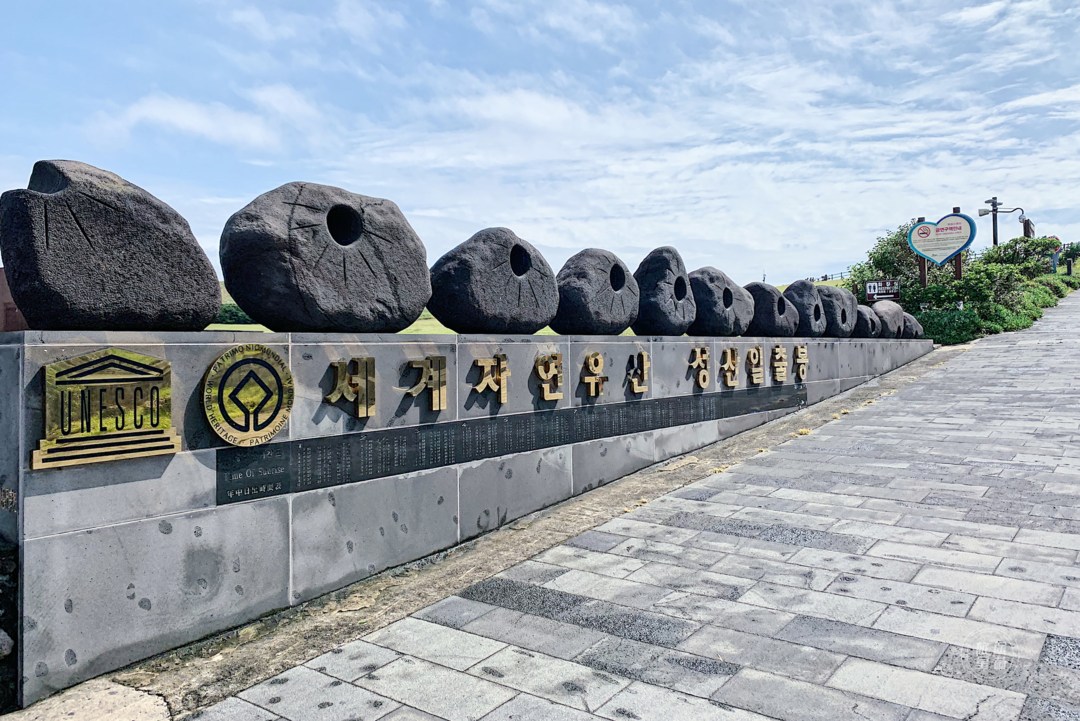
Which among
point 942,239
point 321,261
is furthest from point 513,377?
point 942,239

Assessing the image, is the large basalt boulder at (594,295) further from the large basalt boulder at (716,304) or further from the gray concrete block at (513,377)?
the large basalt boulder at (716,304)

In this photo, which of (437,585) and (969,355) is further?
(969,355)

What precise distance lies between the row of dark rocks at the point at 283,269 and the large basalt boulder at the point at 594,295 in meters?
0.02

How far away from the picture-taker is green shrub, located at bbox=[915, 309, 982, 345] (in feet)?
73.3

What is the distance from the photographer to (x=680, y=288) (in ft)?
32.6

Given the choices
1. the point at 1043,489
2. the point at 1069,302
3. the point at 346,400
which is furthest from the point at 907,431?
the point at 1069,302

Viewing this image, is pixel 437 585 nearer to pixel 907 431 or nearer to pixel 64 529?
pixel 64 529

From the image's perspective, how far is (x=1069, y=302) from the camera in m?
34.1

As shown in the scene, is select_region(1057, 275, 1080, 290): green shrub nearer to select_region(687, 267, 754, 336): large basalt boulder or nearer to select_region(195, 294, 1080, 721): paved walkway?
select_region(687, 267, 754, 336): large basalt boulder

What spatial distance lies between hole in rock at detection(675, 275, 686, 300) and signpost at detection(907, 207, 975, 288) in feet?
66.3

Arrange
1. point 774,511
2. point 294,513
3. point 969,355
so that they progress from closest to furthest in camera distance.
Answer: point 294,513 < point 774,511 < point 969,355

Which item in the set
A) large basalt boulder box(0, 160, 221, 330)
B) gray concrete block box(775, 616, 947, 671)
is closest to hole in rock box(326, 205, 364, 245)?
large basalt boulder box(0, 160, 221, 330)

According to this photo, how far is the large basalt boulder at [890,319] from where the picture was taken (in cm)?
1780

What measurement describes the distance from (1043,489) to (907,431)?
134 inches
